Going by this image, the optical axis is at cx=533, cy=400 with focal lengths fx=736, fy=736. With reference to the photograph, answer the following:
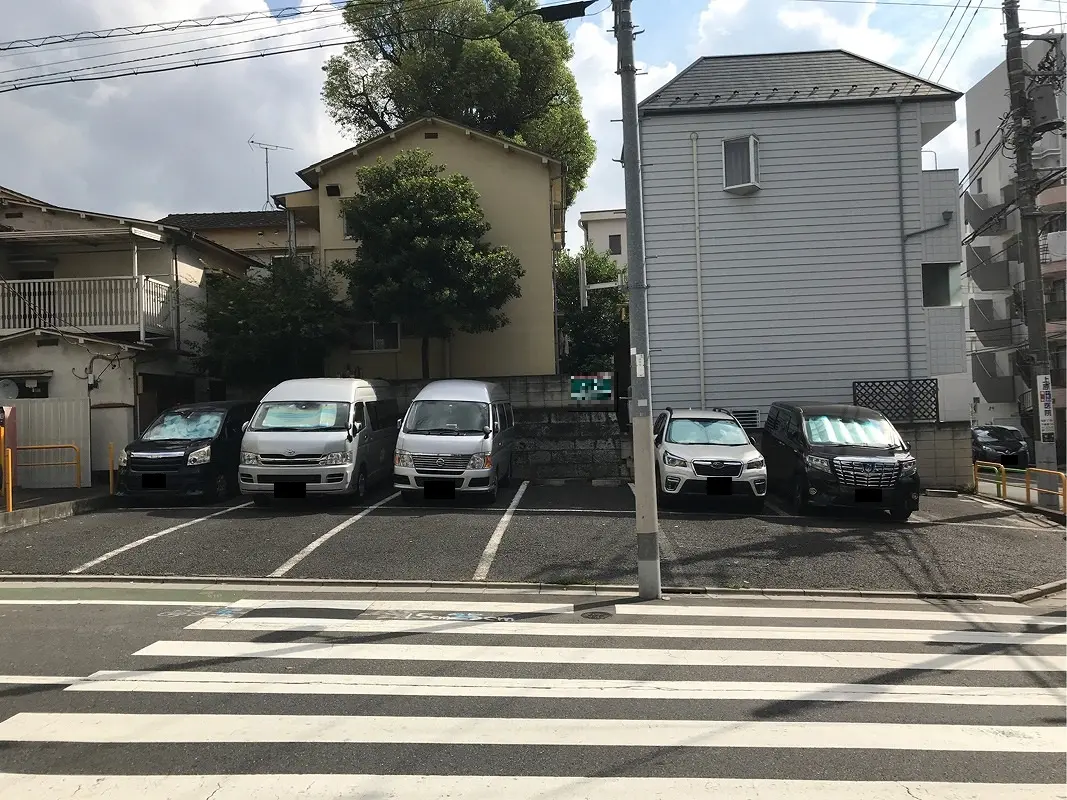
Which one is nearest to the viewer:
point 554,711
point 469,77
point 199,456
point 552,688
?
point 554,711

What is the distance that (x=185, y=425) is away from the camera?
45.0 ft

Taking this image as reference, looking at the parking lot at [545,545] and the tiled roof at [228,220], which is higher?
the tiled roof at [228,220]

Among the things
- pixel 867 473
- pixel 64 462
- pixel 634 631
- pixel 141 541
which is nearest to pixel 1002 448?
pixel 867 473

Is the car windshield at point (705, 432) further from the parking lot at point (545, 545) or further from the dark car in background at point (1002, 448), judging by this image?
the dark car in background at point (1002, 448)

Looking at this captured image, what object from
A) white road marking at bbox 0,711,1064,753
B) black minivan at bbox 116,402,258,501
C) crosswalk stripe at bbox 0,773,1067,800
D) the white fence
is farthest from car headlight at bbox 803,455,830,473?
the white fence

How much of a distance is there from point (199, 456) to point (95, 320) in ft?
23.2

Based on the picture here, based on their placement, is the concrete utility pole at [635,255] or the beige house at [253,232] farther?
the beige house at [253,232]

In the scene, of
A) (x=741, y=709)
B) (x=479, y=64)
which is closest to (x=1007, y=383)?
(x=479, y=64)

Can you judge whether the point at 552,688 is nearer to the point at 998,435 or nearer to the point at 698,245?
the point at 698,245

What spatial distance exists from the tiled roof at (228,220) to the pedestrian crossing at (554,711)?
23.7 metres

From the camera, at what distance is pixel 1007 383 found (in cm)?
3391

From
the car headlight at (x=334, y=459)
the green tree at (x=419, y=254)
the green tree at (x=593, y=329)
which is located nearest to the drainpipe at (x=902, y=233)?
the green tree at (x=419, y=254)

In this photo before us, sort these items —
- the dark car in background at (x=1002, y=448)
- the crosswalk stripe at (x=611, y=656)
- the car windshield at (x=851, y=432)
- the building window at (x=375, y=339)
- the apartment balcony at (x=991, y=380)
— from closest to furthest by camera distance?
1. the crosswalk stripe at (x=611, y=656)
2. the car windshield at (x=851, y=432)
3. the building window at (x=375, y=339)
4. the dark car in background at (x=1002, y=448)
5. the apartment balcony at (x=991, y=380)

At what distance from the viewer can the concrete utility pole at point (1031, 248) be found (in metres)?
13.2
